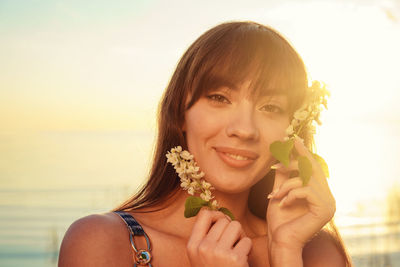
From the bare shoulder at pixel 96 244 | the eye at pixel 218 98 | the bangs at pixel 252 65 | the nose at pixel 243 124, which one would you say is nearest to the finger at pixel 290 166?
the nose at pixel 243 124

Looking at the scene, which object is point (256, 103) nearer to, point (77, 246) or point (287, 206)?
point (287, 206)

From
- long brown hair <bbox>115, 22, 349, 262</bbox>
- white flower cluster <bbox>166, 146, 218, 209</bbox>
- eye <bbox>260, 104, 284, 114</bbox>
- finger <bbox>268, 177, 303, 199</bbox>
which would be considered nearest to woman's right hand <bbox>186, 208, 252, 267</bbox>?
white flower cluster <bbox>166, 146, 218, 209</bbox>

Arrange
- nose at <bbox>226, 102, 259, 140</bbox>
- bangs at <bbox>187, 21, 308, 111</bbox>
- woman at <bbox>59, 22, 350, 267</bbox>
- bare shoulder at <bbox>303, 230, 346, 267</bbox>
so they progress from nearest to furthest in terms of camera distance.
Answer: woman at <bbox>59, 22, 350, 267</bbox> < nose at <bbox>226, 102, 259, 140</bbox> < bangs at <bbox>187, 21, 308, 111</bbox> < bare shoulder at <bbox>303, 230, 346, 267</bbox>

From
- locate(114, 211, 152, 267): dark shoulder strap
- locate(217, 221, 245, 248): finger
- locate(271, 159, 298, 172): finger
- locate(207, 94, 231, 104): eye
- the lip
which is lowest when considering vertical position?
locate(114, 211, 152, 267): dark shoulder strap

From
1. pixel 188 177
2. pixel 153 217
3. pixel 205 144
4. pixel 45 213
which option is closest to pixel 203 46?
pixel 205 144

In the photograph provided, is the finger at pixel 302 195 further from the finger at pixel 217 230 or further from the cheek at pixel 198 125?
the cheek at pixel 198 125

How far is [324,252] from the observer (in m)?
3.95

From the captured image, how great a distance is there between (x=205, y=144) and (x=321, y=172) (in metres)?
0.69

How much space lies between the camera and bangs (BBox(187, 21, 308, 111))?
3.41m

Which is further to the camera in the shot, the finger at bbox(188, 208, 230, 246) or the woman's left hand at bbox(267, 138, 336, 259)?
the woman's left hand at bbox(267, 138, 336, 259)

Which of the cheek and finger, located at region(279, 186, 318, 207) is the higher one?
the cheek

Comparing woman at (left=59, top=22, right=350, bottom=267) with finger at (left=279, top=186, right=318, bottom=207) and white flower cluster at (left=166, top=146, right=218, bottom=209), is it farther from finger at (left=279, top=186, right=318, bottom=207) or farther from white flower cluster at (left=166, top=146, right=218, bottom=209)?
white flower cluster at (left=166, top=146, right=218, bottom=209)

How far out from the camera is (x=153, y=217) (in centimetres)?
353

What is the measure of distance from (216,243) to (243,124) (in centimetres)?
70
